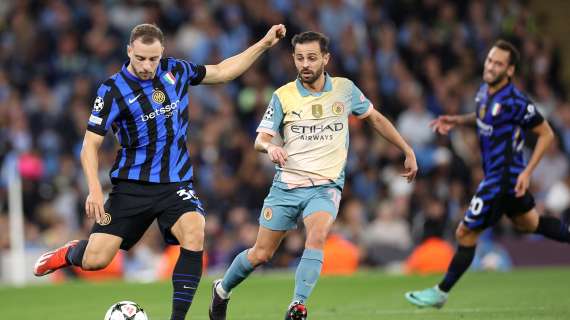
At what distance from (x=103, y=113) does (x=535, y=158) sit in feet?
13.3

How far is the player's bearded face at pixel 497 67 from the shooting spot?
10.3m

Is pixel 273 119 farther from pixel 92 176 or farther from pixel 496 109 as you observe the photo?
pixel 496 109

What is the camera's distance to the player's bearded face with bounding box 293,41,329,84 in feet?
29.0

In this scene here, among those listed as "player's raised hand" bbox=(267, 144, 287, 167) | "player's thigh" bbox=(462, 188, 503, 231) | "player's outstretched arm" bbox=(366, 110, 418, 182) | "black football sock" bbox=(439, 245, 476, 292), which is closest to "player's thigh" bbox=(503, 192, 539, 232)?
"player's thigh" bbox=(462, 188, 503, 231)

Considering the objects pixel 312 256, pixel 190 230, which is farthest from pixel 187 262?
pixel 312 256

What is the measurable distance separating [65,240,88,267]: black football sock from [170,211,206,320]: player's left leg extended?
0.78 metres

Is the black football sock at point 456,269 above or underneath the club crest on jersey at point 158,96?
underneath

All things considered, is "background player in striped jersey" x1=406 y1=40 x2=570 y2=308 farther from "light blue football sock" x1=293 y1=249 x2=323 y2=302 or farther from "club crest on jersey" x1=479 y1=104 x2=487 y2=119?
"light blue football sock" x1=293 y1=249 x2=323 y2=302

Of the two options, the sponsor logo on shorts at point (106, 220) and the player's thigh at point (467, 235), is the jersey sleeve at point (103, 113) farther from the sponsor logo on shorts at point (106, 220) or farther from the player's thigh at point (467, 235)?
the player's thigh at point (467, 235)

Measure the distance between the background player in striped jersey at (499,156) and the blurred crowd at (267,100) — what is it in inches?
248

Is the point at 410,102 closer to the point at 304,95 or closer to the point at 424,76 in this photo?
the point at 424,76

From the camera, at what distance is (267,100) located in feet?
63.9

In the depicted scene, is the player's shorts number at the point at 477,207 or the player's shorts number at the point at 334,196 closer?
the player's shorts number at the point at 334,196

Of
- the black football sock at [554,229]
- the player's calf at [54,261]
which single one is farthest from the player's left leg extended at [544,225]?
the player's calf at [54,261]
